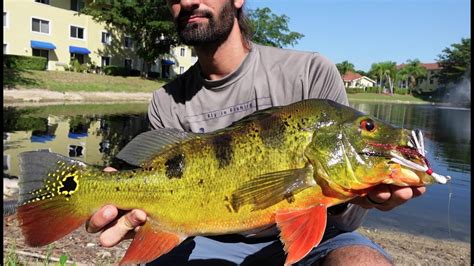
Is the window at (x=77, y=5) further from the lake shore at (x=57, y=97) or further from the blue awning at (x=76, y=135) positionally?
the blue awning at (x=76, y=135)

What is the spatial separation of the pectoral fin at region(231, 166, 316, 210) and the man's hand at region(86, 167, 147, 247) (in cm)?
56

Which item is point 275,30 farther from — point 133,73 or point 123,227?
point 123,227

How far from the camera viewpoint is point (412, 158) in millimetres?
2145

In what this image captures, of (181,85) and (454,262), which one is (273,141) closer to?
(181,85)

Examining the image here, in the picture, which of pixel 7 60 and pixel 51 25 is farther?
pixel 51 25

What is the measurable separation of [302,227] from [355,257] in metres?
0.64

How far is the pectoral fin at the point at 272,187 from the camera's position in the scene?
2.21m

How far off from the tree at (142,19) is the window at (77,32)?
102 inches

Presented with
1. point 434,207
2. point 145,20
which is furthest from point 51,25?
point 434,207

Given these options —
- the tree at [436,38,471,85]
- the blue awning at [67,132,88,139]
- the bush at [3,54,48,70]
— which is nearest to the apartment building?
the bush at [3,54,48,70]

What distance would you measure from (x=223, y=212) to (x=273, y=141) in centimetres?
44

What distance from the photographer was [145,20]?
45531 mm

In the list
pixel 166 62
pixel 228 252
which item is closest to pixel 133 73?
pixel 166 62

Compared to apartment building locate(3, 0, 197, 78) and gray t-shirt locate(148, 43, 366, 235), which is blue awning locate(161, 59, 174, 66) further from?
gray t-shirt locate(148, 43, 366, 235)
